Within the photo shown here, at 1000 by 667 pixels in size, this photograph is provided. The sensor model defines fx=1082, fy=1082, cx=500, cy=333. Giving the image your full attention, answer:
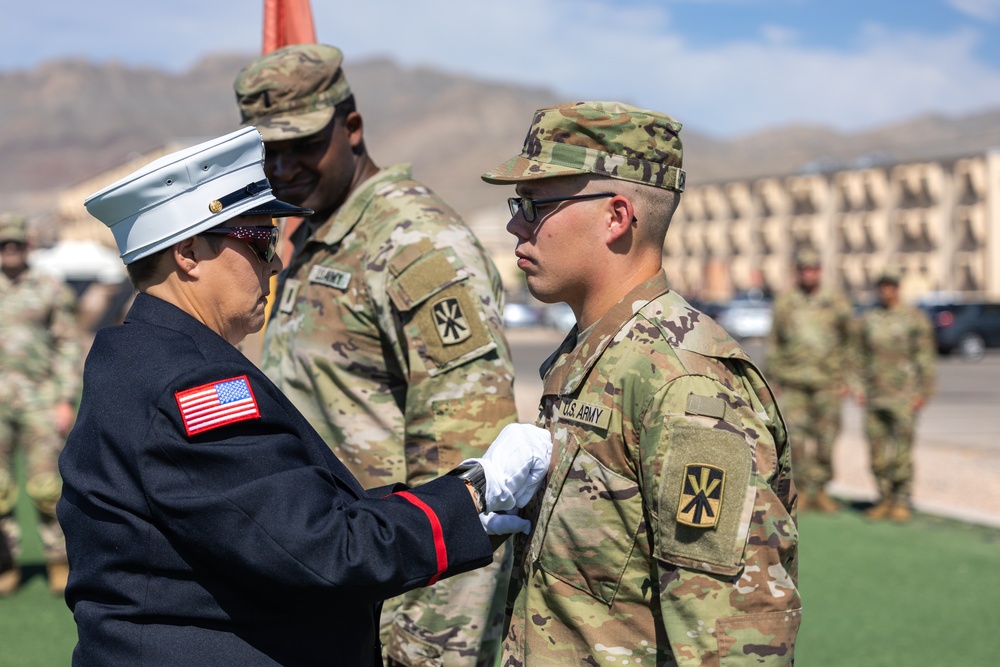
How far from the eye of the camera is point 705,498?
2.04 metres

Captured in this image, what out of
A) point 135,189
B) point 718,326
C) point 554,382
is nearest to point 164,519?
point 135,189

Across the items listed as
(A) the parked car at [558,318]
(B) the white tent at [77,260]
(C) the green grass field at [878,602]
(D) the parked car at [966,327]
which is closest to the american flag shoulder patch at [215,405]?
(C) the green grass field at [878,602]

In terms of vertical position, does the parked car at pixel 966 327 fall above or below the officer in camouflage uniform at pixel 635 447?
below

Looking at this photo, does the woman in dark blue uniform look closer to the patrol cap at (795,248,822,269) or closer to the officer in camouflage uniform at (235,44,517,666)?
the officer in camouflage uniform at (235,44,517,666)

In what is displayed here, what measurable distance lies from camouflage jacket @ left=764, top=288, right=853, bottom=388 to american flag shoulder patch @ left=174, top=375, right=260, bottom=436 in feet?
26.6

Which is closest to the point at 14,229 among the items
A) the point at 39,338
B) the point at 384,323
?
the point at 39,338

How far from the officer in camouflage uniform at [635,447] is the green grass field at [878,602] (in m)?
3.82

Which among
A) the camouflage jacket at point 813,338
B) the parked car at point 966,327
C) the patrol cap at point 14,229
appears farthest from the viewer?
the parked car at point 966,327

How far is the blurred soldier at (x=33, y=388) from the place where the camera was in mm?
6680

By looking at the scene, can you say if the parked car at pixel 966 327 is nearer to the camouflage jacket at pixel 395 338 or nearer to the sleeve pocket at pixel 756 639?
the camouflage jacket at pixel 395 338

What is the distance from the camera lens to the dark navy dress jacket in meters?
1.97

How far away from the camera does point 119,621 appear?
2.09m

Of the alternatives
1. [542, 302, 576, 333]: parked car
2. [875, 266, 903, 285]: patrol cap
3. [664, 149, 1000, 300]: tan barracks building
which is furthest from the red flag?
[664, 149, 1000, 300]: tan barracks building

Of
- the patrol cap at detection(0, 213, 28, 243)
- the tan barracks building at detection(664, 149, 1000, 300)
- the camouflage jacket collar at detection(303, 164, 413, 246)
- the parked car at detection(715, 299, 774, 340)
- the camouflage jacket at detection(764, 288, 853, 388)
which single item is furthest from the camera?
the tan barracks building at detection(664, 149, 1000, 300)
